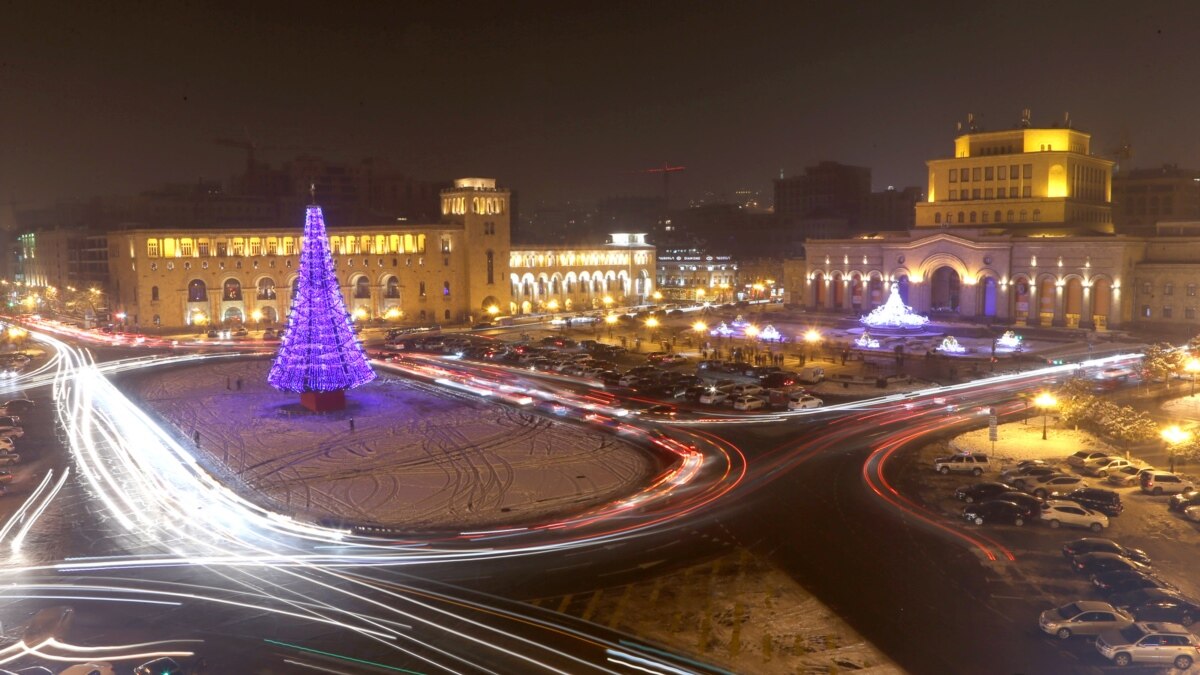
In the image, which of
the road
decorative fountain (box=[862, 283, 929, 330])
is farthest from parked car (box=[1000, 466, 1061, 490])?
decorative fountain (box=[862, 283, 929, 330])

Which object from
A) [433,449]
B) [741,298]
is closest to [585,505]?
[433,449]

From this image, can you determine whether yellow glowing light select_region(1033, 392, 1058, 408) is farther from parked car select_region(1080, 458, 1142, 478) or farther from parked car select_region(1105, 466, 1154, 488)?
parked car select_region(1105, 466, 1154, 488)

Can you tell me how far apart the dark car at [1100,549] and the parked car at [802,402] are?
17.6 m

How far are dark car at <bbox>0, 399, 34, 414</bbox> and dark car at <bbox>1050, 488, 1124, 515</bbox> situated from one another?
41.9 metres

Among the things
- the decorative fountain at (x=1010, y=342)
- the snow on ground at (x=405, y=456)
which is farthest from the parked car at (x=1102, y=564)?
the decorative fountain at (x=1010, y=342)

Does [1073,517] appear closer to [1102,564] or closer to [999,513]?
[999,513]

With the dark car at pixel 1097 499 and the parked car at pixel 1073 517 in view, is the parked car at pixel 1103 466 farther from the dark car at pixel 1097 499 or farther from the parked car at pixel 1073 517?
the parked car at pixel 1073 517

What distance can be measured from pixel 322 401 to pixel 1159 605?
31921mm

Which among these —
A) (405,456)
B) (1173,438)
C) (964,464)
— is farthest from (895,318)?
(405,456)

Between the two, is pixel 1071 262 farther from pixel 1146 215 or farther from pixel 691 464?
pixel 1146 215

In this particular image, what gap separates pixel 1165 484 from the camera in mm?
24938

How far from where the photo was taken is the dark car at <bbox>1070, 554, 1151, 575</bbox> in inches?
743

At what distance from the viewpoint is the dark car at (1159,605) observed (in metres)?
16.9

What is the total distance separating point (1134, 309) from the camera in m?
61.3
